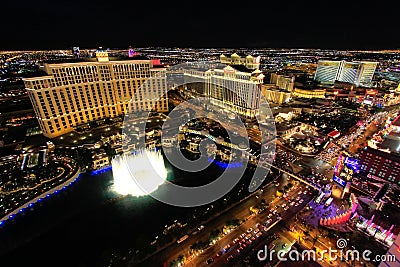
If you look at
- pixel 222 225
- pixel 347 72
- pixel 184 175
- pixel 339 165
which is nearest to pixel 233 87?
pixel 339 165

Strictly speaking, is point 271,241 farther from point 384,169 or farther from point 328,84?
point 328,84

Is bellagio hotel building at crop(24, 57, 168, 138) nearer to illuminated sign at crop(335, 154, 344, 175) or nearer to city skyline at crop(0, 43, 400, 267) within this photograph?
city skyline at crop(0, 43, 400, 267)

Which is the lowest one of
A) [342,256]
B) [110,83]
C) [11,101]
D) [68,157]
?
[342,256]

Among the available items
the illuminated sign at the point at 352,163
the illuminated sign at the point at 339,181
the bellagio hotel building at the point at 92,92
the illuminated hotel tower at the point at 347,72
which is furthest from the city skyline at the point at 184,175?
the illuminated hotel tower at the point at 347,72

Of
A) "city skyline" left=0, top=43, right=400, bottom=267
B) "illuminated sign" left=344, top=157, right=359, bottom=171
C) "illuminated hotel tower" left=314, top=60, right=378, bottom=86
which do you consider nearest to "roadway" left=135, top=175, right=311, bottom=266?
"city skyline" left=0, top=43, right=400, bottom=267

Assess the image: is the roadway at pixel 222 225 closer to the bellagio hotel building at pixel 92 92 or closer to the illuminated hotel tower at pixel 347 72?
the bellagio hotel building at pixel 92 92

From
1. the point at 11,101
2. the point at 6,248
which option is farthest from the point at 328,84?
the point at 11,101

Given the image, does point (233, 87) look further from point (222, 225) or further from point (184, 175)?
point (222, 225)
